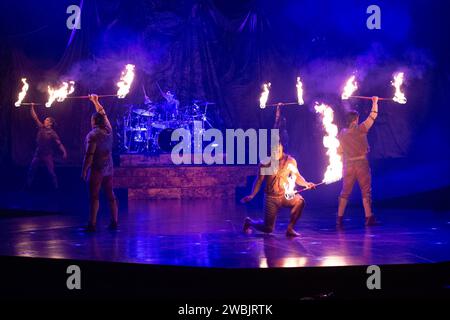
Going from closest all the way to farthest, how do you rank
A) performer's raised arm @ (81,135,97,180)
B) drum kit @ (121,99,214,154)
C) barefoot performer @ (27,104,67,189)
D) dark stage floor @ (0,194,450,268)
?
dark stage floor @ (0,194,450,268)
performer's raised arm @ (81,135,97,180)
barefoot performer @ (27,104,67,189)
drum kit @ (121,99,214,154)

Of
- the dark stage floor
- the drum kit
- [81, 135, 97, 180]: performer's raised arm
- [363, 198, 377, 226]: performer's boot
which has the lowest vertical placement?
the dark stage floor

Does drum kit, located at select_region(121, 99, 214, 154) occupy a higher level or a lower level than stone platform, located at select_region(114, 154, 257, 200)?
higher

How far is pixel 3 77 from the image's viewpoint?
60.7 feet

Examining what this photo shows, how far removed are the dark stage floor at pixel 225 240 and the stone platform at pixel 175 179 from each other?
3231mm

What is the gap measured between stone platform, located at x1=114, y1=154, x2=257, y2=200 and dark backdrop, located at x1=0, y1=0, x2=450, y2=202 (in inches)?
83.9

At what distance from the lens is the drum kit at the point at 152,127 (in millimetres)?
17500

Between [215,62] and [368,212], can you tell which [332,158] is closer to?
[368,212]

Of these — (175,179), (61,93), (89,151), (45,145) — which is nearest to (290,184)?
(89,151)

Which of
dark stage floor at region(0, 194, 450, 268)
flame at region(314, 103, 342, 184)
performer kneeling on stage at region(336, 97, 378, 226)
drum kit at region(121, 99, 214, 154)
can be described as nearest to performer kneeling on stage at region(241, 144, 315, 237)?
dark stage floor at region(0, 194, 450, 268)

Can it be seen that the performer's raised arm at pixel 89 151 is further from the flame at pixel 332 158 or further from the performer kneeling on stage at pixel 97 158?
the flame at pixel 332 158

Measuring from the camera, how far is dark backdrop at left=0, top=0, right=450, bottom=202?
17.0m

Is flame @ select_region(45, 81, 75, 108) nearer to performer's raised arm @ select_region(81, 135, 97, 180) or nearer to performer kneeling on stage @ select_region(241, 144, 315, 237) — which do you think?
performer's raised arm @ select_region(81, 135, 97, 180)

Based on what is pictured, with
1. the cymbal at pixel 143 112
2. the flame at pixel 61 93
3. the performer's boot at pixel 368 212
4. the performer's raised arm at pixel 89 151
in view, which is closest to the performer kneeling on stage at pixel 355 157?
the performer's boot at pixel 368 212

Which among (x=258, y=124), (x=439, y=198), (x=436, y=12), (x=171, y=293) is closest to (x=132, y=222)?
(x=171, y=293)
